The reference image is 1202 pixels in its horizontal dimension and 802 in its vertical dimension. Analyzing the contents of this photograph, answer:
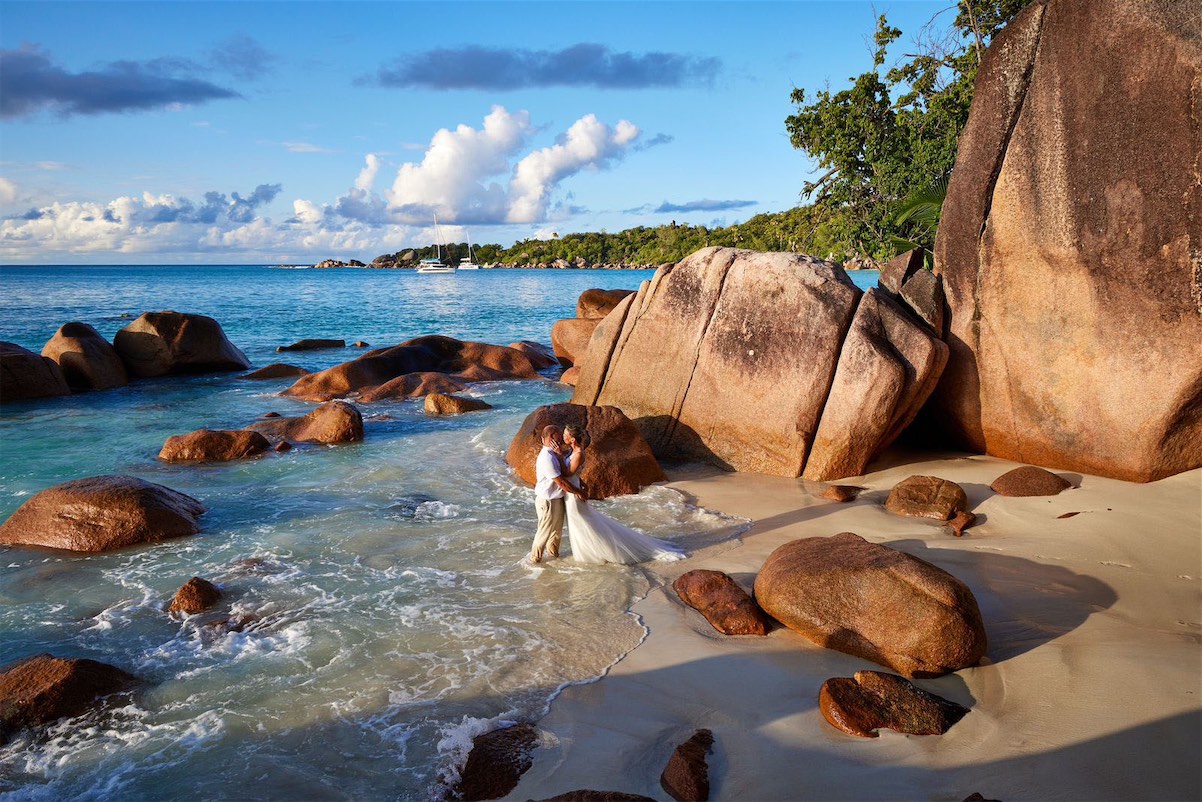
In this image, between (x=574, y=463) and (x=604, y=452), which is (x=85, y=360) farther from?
(x=574, y=463)

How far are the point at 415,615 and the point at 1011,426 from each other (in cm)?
763

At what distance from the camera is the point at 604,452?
33.3ft

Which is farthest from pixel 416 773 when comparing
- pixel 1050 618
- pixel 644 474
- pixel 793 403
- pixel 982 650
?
pixel 793 403

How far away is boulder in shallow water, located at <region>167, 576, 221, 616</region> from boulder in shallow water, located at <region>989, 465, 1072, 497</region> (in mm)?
8229

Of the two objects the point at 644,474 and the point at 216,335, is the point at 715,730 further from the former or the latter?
the point at 216,335

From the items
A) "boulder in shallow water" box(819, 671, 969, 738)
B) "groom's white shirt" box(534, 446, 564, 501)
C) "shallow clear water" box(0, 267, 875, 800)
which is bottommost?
"shallow clear water" box(0, 267, 875, 800)

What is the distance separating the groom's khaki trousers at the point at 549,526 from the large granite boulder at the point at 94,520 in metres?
4.26

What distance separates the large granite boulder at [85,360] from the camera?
19.4 metres

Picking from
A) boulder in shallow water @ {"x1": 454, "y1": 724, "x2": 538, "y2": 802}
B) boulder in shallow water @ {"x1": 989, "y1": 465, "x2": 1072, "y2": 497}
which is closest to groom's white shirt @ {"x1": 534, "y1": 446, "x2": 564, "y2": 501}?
boulder in shallow water @ {"x1": 454, "y1": 724, "x2": 538, "y2": 802}

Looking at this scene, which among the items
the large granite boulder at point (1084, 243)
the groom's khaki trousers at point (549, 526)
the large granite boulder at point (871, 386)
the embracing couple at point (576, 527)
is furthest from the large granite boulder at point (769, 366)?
the groom's khaki trousers at point (549, 526)

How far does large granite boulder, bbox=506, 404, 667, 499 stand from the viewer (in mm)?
10008

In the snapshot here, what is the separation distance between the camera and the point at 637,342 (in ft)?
39.2

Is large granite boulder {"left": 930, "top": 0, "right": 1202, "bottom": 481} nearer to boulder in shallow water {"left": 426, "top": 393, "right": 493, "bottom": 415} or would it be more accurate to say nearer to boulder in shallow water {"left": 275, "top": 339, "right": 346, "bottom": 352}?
boulder in shallow water {"left": 426, "top": 393, "right": 493, "bottom": 415}

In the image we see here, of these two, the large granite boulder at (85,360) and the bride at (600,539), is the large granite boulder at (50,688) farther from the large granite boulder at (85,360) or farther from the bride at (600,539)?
the large granite boulder at (85,360)
